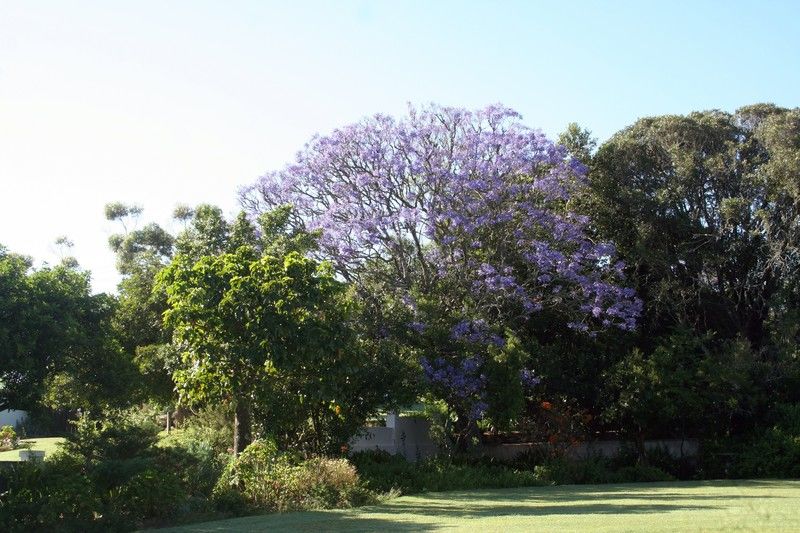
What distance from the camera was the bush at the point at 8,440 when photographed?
113ft

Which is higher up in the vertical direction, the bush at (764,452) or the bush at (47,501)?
the bush at (47,501)

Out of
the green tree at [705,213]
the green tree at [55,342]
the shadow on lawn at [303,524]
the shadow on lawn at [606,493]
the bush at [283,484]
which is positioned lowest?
the shadow on lawn at [606,493]

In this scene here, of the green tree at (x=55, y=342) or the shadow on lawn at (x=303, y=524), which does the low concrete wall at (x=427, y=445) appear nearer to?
the green tree at (x=55, y=342)

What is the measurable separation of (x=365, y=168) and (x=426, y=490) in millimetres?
10067

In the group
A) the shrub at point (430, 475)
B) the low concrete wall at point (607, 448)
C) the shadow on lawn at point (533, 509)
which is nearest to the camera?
the shadow on lawn at point (533, 509)

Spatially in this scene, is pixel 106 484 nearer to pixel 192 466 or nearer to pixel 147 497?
pixel 147 497

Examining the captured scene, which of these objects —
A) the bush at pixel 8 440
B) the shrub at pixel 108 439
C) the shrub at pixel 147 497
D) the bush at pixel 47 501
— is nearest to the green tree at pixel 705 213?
the shrub at pixel 108 439

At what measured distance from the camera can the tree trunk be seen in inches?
775

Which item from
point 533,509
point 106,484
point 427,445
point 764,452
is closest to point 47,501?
point 106,484

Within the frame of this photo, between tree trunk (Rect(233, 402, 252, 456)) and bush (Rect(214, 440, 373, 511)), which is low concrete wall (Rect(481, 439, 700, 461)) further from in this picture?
bush (Rect(214, 440, 373, 511))

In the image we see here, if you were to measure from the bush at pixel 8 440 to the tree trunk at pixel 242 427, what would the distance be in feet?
60.6

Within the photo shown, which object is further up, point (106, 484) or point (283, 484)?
point (106, 484)

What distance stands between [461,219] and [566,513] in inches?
456

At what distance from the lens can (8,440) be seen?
35.2m
